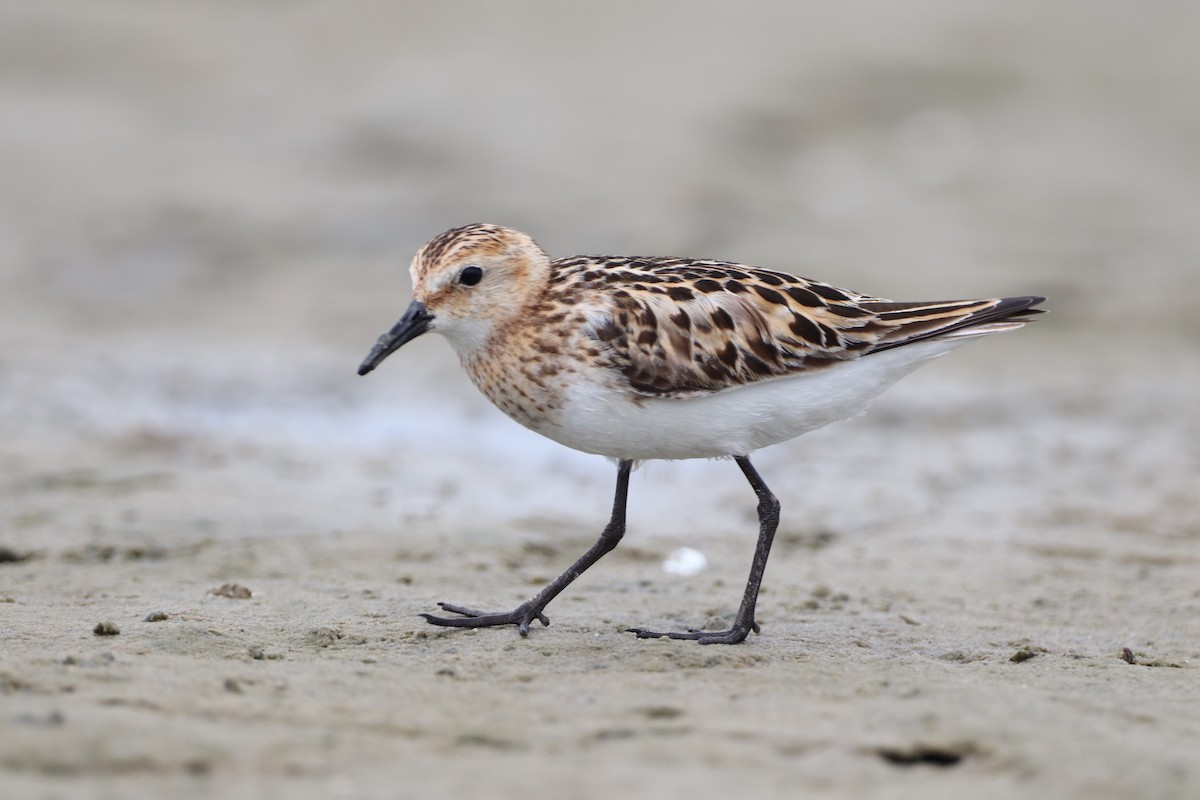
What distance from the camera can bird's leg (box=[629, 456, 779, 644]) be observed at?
577 centimetres

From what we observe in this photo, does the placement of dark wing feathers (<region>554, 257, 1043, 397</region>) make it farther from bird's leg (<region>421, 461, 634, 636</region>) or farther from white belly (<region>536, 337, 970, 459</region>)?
bird's leg (<region>421, 461, 634, 636</region>)

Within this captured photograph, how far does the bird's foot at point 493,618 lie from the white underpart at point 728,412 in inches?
28.2

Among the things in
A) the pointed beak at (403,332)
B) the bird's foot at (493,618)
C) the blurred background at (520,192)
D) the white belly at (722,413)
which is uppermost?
the blurred background at (520,192)

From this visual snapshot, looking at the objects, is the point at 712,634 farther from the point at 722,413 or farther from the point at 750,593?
the point at 722,413

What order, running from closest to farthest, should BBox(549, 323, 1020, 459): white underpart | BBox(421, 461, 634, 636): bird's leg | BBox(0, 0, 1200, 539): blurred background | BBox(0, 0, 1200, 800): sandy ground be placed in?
BBox(0, 0, 1200, 800): sandy ground < BBox(549, 323, 1020, 459): white underpart < BBox(421, 461, 634, 636): bird's leg < BBox(0, 0, 1200, 539): blurred background

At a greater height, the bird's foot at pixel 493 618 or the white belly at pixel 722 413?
the white belly at pixel 722 413

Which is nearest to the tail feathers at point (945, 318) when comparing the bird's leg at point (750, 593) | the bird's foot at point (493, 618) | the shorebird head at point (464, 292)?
the bird's leg at point (750, 593)

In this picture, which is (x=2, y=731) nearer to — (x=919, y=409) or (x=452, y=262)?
(x=452, y=262)

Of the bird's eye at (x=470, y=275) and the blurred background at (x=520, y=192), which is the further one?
the blurred background at (x=520, y=192)

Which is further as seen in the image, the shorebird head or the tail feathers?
the tail feathers

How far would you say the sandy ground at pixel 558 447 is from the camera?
14.1ft

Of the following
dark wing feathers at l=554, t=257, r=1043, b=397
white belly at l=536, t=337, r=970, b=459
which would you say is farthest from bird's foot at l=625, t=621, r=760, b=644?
dark wing feathers at l=554, t=257, r=1043, b=397

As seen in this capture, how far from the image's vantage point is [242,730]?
418 centimetres

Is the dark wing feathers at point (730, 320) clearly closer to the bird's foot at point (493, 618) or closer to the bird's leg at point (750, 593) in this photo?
the bird's leg at point (750, 593)
